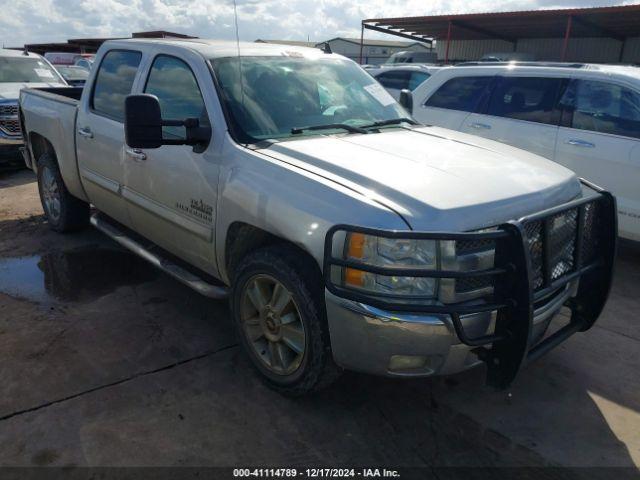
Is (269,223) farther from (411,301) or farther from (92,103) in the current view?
(92,103)

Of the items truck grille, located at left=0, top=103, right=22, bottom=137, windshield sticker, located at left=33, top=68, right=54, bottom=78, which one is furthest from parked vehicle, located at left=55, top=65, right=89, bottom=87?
truck grille, located at left=0, top=103, right=22, bottom=137

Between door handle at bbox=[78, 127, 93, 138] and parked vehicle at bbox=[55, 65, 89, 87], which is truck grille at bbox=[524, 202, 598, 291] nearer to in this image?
door handle at bbox=[78, 127, 93, 138]

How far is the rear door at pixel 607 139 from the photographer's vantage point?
4836 millimetres

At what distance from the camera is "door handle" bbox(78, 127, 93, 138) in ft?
14.7

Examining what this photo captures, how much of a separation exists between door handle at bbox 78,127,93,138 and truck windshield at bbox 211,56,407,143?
1.59m

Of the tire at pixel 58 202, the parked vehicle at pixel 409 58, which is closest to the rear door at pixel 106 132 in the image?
the tire at pixel 58 202

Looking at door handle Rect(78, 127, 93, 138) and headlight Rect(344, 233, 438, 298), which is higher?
door handle Rect(78, 127, 93, 138)

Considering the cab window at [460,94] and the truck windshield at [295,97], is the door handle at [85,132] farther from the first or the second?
the cab window at [460,94]

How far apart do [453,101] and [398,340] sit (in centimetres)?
462

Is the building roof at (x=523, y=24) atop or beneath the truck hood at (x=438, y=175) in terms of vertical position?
atop

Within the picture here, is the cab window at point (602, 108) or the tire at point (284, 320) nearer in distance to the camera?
the tire at point (284, 320)

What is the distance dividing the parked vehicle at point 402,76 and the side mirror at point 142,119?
21.6ft

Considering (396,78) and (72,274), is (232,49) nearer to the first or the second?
(72,274)

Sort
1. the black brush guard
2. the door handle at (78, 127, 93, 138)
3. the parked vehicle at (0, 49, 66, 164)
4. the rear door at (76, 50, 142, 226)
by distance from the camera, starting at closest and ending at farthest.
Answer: the black brush guard < the rear door at (76, 50, 142, 226) < the door handle at (78, 127, 93, 138) < the parked vehicle at (0, 49, 66, 164)
